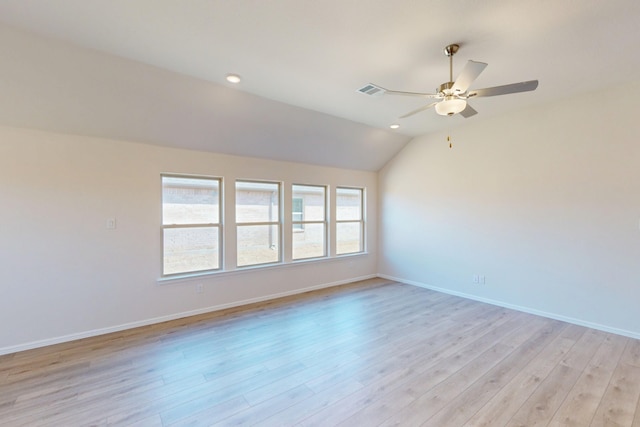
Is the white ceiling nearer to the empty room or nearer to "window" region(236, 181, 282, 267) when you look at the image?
the empty room

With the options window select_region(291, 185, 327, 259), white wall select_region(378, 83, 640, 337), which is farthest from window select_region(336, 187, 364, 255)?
white wall select_region(378, 83, 640, 337)

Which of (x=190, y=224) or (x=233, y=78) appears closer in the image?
(x=233, y=78)

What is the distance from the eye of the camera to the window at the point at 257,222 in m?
4.54

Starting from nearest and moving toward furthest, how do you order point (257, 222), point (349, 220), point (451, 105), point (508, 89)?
1. point (508, 89)
2. point (451, 105)
3. point (257, 222)
4. point (349, 220)

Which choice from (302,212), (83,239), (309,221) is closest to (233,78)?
(83,239)

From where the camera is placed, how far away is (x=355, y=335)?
11.0 feet

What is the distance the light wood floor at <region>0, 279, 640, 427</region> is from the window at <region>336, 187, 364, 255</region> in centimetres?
217

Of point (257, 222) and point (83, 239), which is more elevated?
point (257, 222)

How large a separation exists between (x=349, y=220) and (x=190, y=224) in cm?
312

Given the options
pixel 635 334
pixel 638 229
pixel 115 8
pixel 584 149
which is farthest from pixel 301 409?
pixel 584 149

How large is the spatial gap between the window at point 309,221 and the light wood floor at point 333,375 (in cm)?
163

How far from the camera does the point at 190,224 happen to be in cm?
407

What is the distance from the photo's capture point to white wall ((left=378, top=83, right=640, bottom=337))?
3326 mm

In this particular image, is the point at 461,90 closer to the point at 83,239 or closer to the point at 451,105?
the point at 451,105
